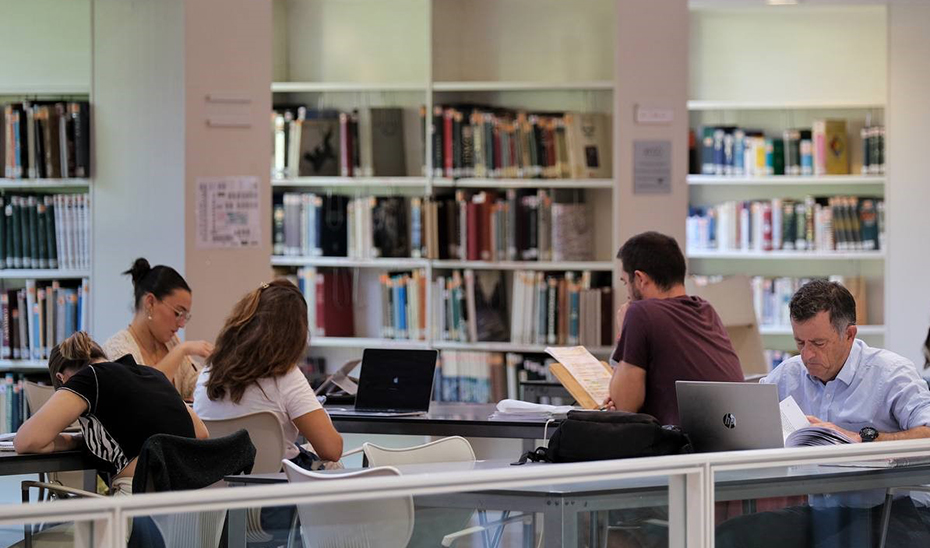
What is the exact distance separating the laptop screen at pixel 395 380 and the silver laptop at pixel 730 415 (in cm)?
148

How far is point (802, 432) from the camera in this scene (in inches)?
117

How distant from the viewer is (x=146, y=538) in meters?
1.98

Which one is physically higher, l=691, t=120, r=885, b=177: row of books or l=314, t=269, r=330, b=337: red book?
l=691, t=120, r=885, b=177: row of books

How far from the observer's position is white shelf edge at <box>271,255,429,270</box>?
6.57 m

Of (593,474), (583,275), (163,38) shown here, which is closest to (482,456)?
(583,275)

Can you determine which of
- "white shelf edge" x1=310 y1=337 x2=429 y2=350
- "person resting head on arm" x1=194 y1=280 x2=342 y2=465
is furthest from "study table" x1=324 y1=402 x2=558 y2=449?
"white shelf edge" x1=310 y1=337 x2=429 y2=350

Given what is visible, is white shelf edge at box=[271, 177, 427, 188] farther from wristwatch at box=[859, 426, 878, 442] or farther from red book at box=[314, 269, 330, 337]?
wristwatch at box=[859, 426, 878, 442]

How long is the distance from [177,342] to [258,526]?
9.07 ft

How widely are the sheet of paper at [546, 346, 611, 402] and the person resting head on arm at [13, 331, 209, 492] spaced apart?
4.45 ft

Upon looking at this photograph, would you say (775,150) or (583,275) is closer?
(583,275)

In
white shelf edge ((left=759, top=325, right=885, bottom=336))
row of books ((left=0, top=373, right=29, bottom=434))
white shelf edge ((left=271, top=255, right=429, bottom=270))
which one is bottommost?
row of books ((left=0, top=373, right=29, bottom=434))

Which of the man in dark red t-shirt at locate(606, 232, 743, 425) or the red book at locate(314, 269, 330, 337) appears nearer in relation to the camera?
the man in dark red t-shirt at locate(606, 232, 743, 425)

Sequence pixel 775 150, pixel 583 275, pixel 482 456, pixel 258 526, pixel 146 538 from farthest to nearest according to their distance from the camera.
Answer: pixel 775 150 < pixel 583 275 < pixel 482 456 < pixel 258 526 < pixel 146 538

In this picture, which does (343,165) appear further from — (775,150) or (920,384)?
(920,384)
